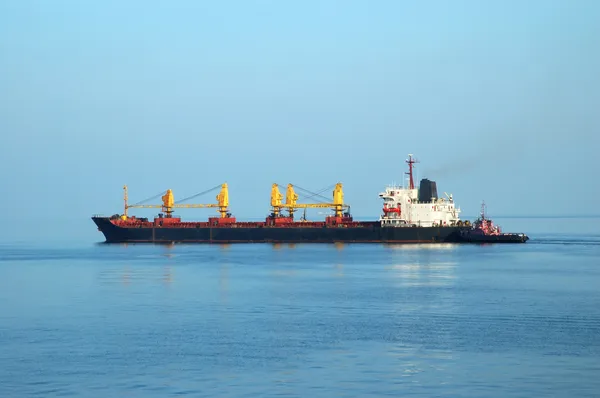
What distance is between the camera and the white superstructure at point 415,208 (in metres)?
100

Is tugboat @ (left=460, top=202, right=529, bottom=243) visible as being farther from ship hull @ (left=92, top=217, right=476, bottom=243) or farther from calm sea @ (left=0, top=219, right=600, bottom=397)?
calm sea @ (left=0, top=219, right=600, bottom=397)

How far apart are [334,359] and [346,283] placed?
26.4 meters

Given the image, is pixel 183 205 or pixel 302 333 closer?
pixel 302 333

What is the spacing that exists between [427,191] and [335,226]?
39.2 feet

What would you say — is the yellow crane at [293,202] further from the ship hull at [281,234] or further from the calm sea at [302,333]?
the calm sea at [302,333]

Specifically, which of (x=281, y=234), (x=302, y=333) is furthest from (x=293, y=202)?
(x=302, y=333)

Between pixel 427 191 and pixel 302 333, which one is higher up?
pixel 427 191

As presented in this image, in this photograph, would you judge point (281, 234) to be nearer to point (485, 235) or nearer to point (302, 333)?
point (485, 235)

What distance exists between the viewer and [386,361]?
27688 millimetres

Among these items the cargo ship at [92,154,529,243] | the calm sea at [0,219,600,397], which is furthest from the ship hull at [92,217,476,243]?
the calm sea at [0,219,600,397]

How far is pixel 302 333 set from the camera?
33344 mm

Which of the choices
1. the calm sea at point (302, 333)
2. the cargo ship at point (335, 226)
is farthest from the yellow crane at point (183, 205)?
the calm sea at point (302, 333)

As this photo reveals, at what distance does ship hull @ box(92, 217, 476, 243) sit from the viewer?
101 metres

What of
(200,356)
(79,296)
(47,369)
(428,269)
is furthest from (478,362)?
(428,269)
